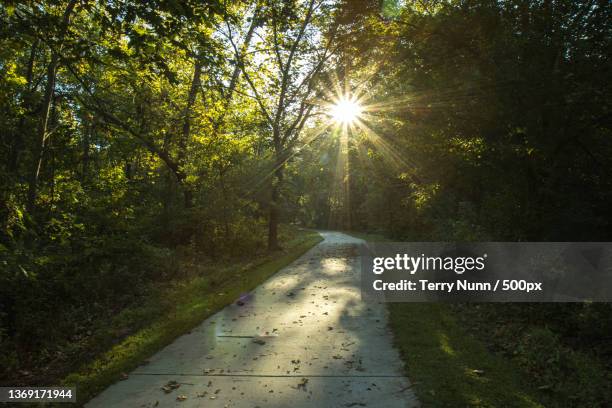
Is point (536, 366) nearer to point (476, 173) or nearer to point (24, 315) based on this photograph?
point (476, 173)

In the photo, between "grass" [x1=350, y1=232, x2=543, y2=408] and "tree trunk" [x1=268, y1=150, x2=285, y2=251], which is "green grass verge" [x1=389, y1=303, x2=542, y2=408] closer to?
"grass" [x1=350, y1=232, x2=543, y2=408]

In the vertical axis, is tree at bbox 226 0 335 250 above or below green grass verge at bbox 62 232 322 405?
above

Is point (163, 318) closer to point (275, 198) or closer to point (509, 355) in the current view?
point (509, 355)

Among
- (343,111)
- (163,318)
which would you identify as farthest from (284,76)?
(163,318)

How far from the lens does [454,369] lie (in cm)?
504

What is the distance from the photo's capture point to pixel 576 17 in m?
6.57

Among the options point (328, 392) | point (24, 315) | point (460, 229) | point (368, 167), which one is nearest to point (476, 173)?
point (460, 229)

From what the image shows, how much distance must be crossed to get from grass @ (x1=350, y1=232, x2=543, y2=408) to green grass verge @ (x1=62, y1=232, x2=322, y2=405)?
11.7ft

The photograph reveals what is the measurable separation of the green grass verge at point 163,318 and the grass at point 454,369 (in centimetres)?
356
